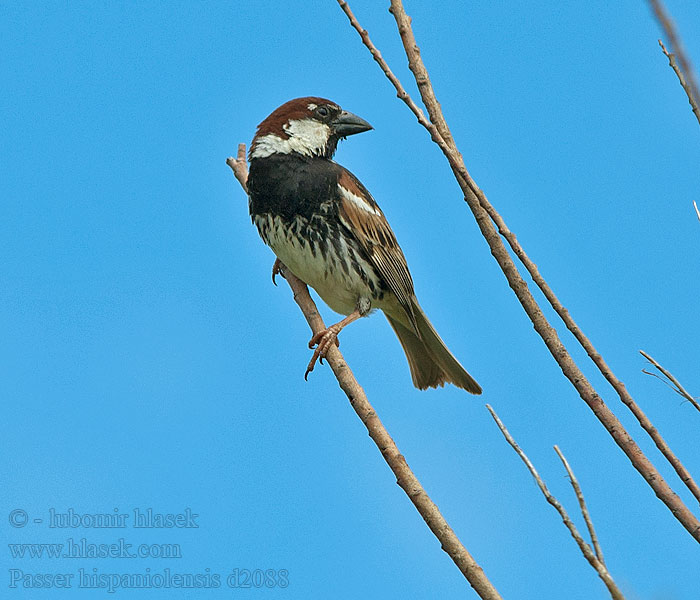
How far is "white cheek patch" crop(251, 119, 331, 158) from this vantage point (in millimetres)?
5992

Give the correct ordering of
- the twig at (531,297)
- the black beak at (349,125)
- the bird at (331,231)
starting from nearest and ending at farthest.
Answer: the twig at (531,297), the bird at (331,231), the black beak at (349,125)

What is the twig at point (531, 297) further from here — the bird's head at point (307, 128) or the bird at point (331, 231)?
the bird's head at point (307, 128)

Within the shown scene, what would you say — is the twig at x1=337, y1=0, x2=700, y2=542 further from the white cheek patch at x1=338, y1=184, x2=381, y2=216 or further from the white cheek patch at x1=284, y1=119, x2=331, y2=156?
the white cheek patch at x1=284, y1=119, x2=331, y2=156

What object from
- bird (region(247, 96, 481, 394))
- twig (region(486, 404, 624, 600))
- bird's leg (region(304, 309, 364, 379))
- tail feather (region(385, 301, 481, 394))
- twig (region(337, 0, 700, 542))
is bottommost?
twig (region(486, 404, 624, 600))

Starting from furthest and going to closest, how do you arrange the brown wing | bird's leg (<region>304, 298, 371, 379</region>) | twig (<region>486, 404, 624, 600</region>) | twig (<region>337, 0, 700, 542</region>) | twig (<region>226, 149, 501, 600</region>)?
1. the brown wing
2. bird's leg (<region>304, 298, 371, 379</region>)
3. twig (<region>337, 0, 700, 542</region>)
4. twig (<region>226, 149, 501, 600</region>)
5. twig (<region>486, 404, 624, 600</region>)

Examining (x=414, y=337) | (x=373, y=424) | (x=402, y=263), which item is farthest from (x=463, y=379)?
(x=373, y=424)

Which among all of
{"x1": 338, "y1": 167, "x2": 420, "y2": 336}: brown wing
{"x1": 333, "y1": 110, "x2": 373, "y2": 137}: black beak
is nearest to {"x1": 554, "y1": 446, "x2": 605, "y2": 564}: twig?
{"x1": 338, "y1": 167, "x2": 420, "y2": 336}: brown wing

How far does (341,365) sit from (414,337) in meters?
2.35

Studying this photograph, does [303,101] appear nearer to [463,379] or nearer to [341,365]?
[463,379]

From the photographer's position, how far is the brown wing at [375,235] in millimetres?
5754

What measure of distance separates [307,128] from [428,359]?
5.81 feet

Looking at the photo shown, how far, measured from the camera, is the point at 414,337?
6.39m

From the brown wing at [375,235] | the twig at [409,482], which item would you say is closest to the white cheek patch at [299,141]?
the brown wing at [375,235]

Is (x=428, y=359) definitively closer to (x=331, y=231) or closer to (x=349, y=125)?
(x=331, y=231)
